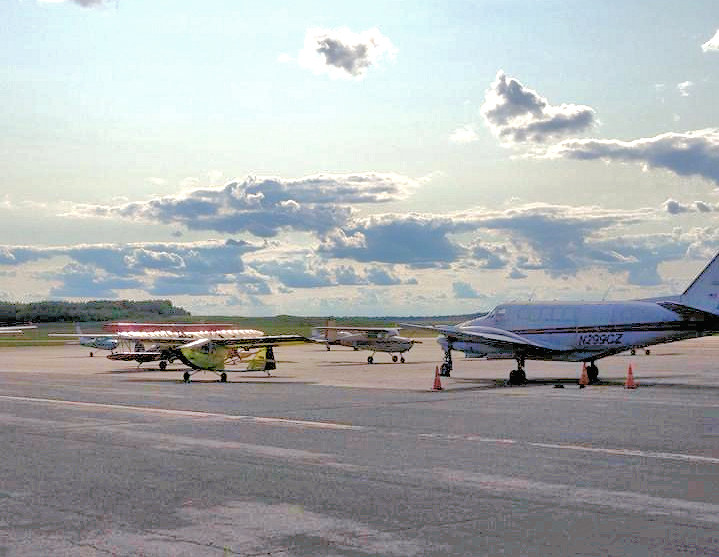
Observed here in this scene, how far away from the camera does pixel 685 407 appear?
25453 millimetres

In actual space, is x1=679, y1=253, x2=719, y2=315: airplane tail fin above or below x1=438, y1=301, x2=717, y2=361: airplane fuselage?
above

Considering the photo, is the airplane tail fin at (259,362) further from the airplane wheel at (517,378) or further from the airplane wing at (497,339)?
the airplane wheel at (517,378)

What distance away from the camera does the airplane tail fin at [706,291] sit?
34781mm

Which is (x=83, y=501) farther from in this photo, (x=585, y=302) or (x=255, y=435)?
(x=585, y=302)

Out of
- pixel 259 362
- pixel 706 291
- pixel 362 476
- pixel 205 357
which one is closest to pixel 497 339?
pixel 706 291

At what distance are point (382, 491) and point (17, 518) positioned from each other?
490 centimetres

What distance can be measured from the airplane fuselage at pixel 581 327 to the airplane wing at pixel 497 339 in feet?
0.48

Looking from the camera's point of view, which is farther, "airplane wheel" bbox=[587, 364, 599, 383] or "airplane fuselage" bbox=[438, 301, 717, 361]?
"airplane wheel" bbox=[587, 364, 599, 383]

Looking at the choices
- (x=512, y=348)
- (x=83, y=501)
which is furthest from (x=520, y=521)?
(x=512, y=348)

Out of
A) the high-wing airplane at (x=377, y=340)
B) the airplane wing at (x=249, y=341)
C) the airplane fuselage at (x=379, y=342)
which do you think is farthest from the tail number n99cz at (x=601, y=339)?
the airplane fuselage at (x=379, y=342)

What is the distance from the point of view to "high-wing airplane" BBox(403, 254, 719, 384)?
35219 millimetres

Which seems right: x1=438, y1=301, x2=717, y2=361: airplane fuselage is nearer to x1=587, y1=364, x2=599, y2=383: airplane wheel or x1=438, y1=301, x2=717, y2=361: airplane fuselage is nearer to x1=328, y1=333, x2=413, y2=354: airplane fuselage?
x1=587, y1=364, x2=599, y2=383: airplane wheel

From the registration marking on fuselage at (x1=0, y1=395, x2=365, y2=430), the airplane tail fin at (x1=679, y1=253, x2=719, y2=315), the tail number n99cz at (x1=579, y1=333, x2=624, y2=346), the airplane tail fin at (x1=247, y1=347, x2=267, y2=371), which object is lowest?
the registration marking on fuselage at (x1=0, y1=395, x2=365, y2=430)

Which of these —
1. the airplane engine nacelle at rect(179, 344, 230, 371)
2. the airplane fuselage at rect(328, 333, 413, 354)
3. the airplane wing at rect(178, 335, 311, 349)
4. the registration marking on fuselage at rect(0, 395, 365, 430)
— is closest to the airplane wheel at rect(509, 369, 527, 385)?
the airplane wing at rect(178, 335, 311, 349)
